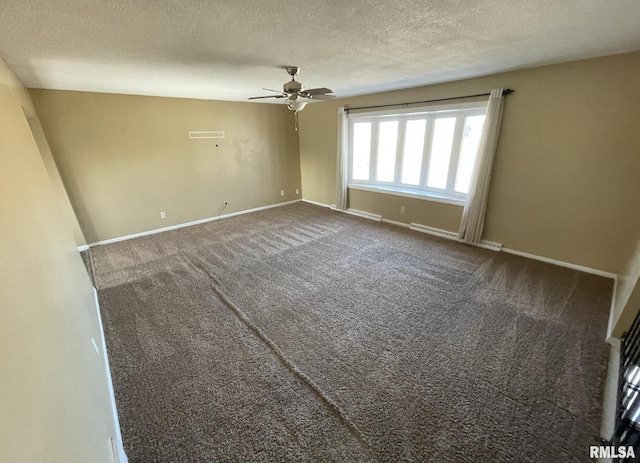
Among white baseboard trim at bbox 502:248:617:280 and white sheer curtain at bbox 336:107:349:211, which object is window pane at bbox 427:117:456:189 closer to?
white baseboard trim at bbox 502:248:617:280

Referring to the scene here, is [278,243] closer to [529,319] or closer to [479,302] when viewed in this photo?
[479,302]

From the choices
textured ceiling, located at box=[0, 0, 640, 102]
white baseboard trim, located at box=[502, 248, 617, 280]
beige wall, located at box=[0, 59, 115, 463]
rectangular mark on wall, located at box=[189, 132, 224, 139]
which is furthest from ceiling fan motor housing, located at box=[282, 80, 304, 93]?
white baseboard trim, located at box=[502, 248, 617, 280]

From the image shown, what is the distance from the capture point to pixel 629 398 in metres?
1.49

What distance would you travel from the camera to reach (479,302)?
8.61 feet

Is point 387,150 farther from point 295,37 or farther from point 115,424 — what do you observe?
point 115,424

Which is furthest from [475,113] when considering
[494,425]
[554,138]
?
[494,425]

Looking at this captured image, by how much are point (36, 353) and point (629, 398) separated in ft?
9.26

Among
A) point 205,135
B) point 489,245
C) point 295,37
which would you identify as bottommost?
point 489,245

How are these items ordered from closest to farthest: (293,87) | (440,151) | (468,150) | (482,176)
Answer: (293,87) < (482,176) < (468,150) < (440,151)

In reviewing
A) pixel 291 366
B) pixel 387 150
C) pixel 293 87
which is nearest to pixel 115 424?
pixel 291 366

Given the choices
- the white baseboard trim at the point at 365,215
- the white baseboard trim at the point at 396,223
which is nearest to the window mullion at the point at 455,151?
the white baseboard trim at the point at 396,223

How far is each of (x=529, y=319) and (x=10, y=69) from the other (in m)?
5.47

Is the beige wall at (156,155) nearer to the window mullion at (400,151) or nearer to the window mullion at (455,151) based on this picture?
the window mullion at (400,151)

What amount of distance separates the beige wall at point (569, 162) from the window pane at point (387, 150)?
938 mm
